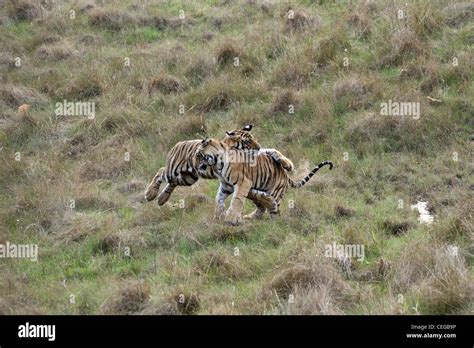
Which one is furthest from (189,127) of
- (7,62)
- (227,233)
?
(7,62)

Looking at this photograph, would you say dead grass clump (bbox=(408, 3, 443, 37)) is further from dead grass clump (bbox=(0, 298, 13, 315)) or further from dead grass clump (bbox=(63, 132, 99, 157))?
dead grass clump (bbox=(0, 298, 13, 315))

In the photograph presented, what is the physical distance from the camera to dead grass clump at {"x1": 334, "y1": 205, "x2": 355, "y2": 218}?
31.8 feet

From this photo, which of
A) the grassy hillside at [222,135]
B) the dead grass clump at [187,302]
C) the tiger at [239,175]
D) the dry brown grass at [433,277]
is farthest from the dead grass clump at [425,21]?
the dead grass clump at [187,302]

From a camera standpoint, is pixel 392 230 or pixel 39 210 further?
pixel 39 210

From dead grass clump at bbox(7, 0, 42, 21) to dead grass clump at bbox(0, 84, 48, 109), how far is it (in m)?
3.74

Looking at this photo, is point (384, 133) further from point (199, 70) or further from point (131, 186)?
point (199, 70)

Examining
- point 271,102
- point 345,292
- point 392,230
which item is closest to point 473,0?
point 271,102

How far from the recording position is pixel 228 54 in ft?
47.4

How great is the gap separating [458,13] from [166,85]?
5.04 metres

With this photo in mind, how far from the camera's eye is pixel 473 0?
14281mm

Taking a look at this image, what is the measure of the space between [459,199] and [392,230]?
108 cm

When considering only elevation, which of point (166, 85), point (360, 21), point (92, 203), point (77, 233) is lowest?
point (77, 233)

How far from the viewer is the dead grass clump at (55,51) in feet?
52.4

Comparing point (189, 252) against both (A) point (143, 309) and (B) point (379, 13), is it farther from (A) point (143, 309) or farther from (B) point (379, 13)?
(B) point (379, 13)
